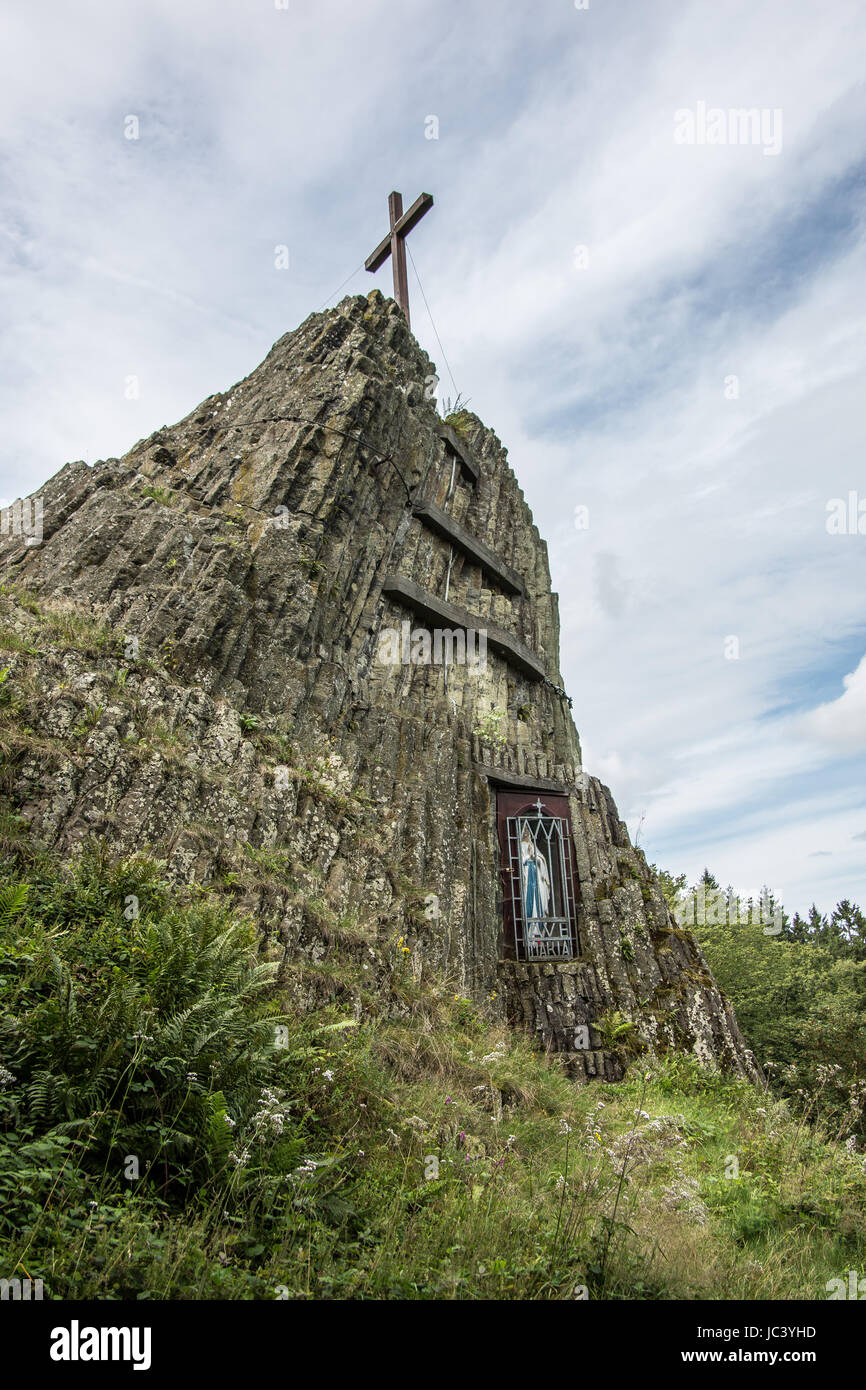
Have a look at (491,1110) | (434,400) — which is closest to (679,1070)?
(491,1110)

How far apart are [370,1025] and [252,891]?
2.14 m

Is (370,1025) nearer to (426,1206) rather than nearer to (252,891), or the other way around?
(252,891)

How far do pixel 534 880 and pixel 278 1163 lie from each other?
38.6ft

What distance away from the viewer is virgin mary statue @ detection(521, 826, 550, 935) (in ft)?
51.9

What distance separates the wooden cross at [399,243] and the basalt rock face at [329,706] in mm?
3540

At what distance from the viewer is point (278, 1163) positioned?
4883mm

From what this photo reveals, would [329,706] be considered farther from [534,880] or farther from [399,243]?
[399,243]

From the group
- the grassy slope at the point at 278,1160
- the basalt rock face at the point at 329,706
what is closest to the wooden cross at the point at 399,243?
the basalt rock face at the point at 329,706

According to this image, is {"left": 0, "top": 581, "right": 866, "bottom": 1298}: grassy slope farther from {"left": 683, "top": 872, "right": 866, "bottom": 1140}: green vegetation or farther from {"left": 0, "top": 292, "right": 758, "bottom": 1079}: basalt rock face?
{"left": 683, "top": 872, "right": 866, "bottom": 1140}: green vegetation

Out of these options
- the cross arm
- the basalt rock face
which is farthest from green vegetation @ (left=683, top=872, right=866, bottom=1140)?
the cross arm

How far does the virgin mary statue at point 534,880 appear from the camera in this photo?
15809 millimetres

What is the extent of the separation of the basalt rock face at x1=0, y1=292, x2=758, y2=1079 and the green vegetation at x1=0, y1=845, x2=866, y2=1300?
170 centimetres
